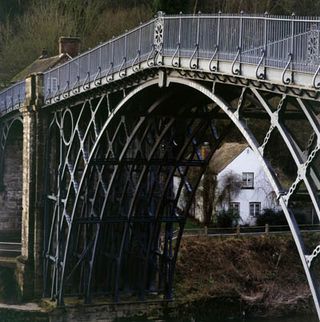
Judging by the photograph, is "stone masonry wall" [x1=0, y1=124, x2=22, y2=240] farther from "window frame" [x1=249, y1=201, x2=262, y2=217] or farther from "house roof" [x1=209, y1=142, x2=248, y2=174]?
"window frame" [x1=249, y1=201, x2=262, y2=217]

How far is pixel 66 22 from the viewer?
5778 cm

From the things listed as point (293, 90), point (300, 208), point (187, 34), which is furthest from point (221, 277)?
point (293, 90)

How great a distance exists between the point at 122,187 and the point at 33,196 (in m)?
4.11

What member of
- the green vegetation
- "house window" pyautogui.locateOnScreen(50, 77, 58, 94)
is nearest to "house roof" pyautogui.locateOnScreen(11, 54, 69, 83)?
"house window" pyautogui.locateOnScreen(50, 77, 58, 94)

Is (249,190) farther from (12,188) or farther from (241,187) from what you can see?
(12,188)

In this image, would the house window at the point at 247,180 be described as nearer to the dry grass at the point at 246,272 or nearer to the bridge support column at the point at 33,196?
the dry grass at the point at 246,272

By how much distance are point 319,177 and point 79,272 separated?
1838 centimetres

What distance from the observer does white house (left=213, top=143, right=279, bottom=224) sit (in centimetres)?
4650

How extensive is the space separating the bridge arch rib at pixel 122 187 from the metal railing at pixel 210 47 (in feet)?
3.19

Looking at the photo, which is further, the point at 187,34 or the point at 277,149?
the point at 277,149

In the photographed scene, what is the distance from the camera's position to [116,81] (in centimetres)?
2373

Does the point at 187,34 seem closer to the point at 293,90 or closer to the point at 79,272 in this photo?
the point at 293,90

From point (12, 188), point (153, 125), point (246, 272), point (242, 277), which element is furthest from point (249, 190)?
point (153, 125)

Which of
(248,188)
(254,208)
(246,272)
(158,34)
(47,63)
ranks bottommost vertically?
(246,272)
